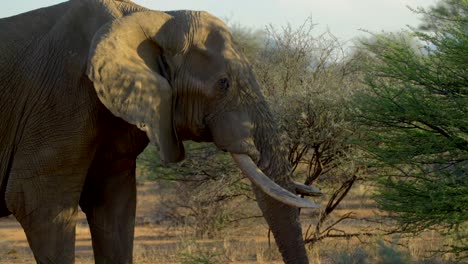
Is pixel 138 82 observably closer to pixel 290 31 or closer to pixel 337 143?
pixel 337 143

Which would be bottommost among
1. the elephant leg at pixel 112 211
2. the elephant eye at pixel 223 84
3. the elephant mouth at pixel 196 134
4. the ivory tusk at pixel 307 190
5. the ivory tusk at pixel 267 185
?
the elephant leg at pixel 112 211

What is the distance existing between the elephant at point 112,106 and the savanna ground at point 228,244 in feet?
4.21

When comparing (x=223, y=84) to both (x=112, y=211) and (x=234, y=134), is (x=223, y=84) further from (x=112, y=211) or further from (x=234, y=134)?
(x=112, y=211)

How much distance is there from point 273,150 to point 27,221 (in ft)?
5.86

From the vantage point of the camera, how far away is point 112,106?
664 centimetres

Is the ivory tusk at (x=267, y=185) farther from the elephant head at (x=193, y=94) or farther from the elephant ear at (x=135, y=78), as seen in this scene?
the elephant ear at (x=135, y=78)

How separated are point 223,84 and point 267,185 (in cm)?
86

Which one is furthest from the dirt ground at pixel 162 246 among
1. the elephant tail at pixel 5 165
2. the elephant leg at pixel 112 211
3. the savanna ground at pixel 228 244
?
the elephant tail at pixel 5 165

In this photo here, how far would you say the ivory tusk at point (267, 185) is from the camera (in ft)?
20.8

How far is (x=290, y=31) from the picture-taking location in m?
13.6

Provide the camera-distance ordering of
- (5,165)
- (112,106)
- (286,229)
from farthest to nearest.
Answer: (5,165) < (286,229) < (112,106)

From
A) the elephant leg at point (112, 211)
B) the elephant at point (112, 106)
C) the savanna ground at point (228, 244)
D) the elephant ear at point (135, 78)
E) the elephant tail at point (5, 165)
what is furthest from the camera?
the savanna ground at point (228, 244)

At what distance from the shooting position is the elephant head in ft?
21.9

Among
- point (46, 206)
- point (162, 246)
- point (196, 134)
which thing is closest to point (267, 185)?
point (196, 134)
